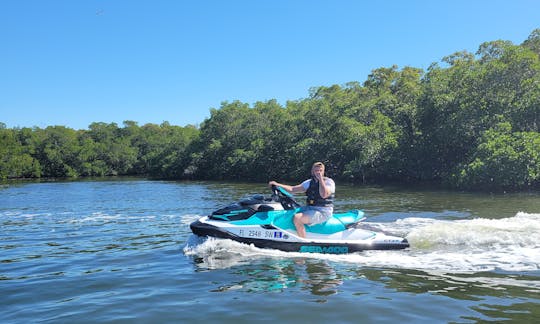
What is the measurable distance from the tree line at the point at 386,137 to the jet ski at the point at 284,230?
1574 cm

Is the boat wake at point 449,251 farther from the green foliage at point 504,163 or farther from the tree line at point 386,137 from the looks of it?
the tree line at point 386,137

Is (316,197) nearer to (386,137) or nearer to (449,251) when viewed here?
(449,251)

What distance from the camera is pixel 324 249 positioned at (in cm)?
811

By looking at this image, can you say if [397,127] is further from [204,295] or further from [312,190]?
[204,295]

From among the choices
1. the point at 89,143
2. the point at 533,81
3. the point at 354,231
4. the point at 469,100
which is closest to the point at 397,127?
the point at 469,100

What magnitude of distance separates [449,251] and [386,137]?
2476cm

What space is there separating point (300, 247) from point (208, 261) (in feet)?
5.45

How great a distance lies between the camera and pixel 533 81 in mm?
24062

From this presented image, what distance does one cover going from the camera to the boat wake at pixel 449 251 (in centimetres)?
694

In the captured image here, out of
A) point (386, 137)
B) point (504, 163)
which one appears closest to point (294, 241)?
point (504, 163)

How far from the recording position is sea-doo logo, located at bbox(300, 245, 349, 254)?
8.09m

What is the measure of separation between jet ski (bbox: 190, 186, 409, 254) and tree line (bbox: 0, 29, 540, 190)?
15.7 m

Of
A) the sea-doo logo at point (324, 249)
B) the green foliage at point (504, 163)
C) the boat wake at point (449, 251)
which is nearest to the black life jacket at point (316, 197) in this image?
the sea-doo logo at point (324, 249)

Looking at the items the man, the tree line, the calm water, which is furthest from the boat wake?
the tree line
